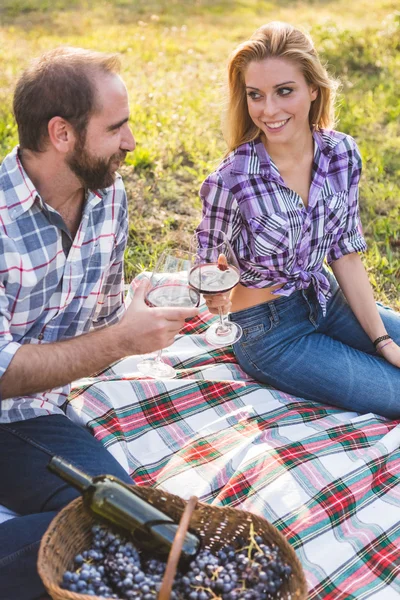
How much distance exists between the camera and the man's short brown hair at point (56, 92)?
2.83 metres

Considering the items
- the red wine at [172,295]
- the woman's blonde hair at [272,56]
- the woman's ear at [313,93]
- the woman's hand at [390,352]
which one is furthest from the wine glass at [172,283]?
the woman's hand at [390,352]

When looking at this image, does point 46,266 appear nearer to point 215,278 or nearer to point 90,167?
point 90,167

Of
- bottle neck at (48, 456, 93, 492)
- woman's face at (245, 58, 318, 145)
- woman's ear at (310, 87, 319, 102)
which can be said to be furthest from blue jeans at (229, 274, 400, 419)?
bottle neck at (48, 456, 93, 492)

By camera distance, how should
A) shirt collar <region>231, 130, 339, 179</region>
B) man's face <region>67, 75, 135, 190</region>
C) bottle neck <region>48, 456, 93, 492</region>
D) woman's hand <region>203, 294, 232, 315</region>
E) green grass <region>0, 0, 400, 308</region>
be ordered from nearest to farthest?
bottle neck <region>48, 456, 93, 492</region>
man's face <region>67, 75, 135, 190</region>
woman's hand <region>203, 294, 232, 315</region>
shirt collar <region>231, 130, 339, 179</region>
green grass <region>0, 0, 400, 308</region>

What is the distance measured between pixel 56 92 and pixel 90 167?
0.31m

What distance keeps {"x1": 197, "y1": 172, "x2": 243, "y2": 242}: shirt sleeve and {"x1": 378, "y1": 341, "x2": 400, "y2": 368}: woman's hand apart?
39.9 inches

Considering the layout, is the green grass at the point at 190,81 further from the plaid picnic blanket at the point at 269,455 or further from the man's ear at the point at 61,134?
the plaid picnic blanket at the point at 269,455

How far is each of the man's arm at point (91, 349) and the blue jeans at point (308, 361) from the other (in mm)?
1112

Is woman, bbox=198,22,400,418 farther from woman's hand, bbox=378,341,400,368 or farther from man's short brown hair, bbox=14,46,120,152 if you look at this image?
man's short brown hair, bbox=14,46,120,152

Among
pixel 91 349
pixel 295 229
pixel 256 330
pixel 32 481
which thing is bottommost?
pixel 32 481

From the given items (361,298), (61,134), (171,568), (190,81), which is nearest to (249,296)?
(361,298)

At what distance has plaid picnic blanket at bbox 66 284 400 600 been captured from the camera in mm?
2982

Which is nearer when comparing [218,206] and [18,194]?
[18,194]

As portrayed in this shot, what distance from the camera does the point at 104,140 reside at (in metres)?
2.97
